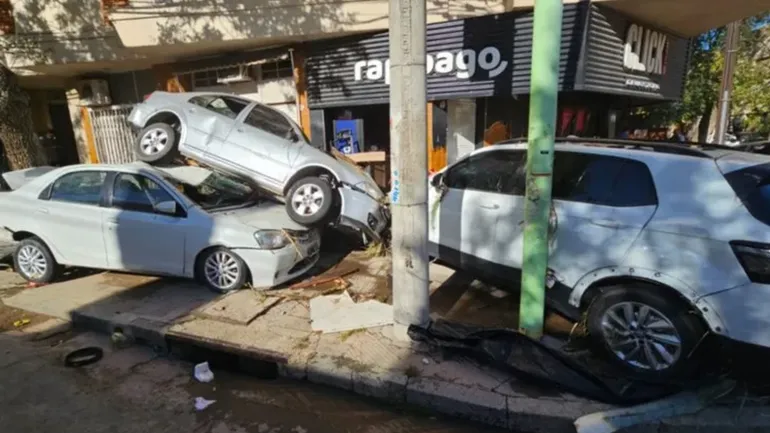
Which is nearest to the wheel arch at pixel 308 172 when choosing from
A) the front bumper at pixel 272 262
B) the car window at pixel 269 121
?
the car window at pixel 269 121

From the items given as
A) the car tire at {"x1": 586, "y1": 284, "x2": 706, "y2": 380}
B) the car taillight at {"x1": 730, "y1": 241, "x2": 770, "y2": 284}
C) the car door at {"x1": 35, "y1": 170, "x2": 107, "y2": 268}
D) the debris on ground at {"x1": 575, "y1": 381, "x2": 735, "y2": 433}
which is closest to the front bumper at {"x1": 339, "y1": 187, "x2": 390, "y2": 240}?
the car door at {"x1": 35, "y1": 170, "x2": 107, "y2": 268}

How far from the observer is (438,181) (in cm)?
541

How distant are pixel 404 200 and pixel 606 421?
7.14ft

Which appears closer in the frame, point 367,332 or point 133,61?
point 367,332

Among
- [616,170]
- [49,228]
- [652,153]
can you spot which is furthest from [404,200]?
[49,228]

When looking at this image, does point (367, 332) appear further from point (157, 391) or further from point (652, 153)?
point (652, 153)

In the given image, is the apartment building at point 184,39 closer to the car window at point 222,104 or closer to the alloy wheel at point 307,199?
the car window at point 222,104

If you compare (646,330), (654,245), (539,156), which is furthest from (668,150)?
(646,330)

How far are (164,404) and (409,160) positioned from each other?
2.75 m

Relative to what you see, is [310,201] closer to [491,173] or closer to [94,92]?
[491,173]

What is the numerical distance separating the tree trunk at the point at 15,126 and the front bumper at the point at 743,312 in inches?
437

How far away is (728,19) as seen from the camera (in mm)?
8102

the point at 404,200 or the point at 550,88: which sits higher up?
the point at 550,88

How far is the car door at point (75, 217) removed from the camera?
5.62 meters
